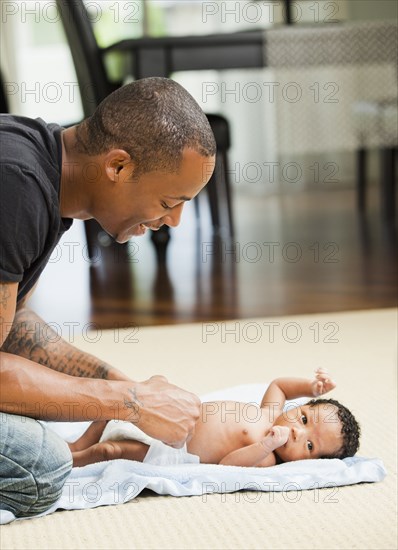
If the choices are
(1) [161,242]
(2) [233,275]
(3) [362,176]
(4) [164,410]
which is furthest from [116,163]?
(3) [362,176]

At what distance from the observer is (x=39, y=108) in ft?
21.3

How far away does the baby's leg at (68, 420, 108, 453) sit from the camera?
64.1 inches

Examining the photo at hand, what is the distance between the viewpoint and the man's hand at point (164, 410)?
1.35 metres

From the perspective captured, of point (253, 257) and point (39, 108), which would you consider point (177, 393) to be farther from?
point (39, 108)

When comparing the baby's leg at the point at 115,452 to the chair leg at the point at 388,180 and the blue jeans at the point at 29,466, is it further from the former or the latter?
the chair leg at the point at 388,180

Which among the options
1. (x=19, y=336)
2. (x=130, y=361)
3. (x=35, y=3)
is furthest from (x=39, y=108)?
(x=19, y=336)

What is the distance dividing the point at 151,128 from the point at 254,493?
60cm

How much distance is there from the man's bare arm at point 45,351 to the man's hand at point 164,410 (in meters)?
0.22

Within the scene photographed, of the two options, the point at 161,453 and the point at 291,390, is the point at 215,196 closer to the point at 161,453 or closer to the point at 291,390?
the point at 291,390

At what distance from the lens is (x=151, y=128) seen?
1.27 meters

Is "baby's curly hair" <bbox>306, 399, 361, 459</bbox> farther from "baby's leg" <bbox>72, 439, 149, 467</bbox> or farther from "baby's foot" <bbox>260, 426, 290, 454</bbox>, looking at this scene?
"baby's leg" <bbox>72, 439, 149, 467</bbox>

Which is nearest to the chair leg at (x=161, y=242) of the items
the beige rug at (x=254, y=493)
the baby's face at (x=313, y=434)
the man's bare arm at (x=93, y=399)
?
the beige rug at (x=254, y=493)

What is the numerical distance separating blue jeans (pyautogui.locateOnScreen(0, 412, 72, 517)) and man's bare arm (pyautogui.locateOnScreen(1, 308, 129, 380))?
0.68ft

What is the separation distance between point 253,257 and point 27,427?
8.36ft
